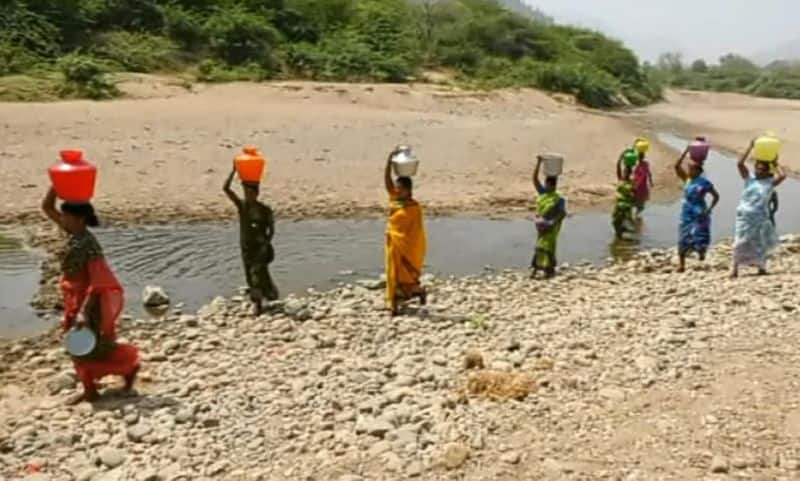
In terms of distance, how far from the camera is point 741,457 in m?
5.62

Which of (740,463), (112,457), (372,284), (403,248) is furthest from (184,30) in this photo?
(740,463)

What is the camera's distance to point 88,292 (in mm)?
6656

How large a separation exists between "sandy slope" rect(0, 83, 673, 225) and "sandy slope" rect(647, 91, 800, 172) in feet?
20.6

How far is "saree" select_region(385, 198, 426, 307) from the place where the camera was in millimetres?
9352

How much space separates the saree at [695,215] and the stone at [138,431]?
25.9ft

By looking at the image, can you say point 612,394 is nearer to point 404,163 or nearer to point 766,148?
point 404,163

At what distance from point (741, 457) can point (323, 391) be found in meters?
2.87

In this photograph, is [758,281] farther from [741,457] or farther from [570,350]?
[741,457]

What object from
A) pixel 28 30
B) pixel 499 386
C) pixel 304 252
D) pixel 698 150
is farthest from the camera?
pixel 28 30

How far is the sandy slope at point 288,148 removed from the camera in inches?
651

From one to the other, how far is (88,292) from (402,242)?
11.4 feet

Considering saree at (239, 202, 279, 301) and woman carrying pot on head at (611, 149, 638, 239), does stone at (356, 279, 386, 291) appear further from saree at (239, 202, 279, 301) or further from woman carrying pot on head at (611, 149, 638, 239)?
woman carrying pot on head at (611, 149, 638, 239)

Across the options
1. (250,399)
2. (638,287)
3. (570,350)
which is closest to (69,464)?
(250,399)

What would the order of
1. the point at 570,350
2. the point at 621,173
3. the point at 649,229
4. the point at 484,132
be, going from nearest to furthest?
the point at 570,350
the point at 621,173
the point at 649,229
the point at 484,132
